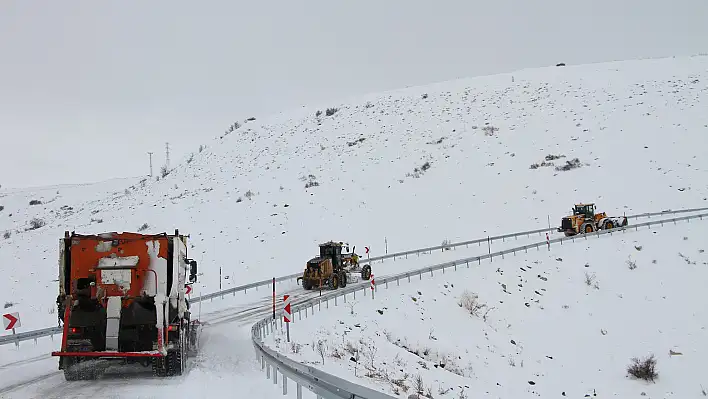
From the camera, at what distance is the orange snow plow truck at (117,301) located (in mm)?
11164

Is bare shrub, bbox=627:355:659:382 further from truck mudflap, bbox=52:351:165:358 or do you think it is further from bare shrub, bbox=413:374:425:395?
truck mudflap, bbox=52:351:165:358

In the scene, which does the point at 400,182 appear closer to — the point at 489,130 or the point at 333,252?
the point at 489,130

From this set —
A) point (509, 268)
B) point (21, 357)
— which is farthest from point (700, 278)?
point (21, 357)

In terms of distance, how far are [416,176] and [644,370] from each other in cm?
3868

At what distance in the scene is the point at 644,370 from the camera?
673 inches

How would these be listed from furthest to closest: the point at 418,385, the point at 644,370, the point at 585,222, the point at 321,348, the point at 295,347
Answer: the point at 585,222 < the point at 644,370 < the point at 321,348 < the point at 295,347 < the point at 418,385

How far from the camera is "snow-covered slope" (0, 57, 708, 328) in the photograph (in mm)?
40500

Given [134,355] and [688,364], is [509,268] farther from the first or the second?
[134,355]

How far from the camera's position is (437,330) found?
69.6 ft

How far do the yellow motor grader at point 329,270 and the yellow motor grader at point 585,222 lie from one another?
648 inches

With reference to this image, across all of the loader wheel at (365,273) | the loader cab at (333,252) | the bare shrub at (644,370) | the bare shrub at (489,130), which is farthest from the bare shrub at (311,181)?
the bare shrub at (644,370)

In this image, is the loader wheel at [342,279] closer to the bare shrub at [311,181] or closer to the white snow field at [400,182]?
the white snow field at [400,182]

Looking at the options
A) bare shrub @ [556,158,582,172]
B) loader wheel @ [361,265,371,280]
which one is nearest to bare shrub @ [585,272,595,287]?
loader wheel @ [361,265,371,280]

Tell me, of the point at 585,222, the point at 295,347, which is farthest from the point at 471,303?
the point at 585,222
